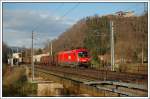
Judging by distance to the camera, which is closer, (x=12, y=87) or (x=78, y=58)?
(x=12, y=87)

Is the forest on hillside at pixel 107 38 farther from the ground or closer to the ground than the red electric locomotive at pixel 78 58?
farther from the ground

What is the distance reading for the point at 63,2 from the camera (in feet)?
27.5

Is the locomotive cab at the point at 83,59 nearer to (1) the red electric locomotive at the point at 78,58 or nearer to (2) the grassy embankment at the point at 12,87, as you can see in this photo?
(1) the red electric locomotive at the point at 78,58

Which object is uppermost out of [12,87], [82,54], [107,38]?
[107,38]

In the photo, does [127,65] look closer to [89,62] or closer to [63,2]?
[89,62]

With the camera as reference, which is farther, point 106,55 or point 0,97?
point 106,55

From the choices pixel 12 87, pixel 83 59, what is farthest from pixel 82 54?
pixel 12 87

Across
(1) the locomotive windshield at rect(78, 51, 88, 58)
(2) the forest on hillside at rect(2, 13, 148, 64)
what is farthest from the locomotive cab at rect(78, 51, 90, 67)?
(2) the forest on hillside at rect(2, 13, 148, 64)

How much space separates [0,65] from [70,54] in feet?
65.6

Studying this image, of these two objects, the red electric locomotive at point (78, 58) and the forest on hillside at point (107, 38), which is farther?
the red electric locomotive at point (78, 58)

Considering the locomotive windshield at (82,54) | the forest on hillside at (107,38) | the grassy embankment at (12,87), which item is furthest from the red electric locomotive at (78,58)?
the grassy embankment at (12,87)

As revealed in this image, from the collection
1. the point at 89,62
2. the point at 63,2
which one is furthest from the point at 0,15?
the point at 89,62

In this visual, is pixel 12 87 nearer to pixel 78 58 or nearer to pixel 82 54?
pixel 78 58

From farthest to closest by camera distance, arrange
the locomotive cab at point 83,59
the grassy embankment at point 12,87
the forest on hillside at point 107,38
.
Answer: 1. the locomotive cab at point 83,59
2. the forest on hillside at point 107,38
3. the grassy embankment at point 12,87
